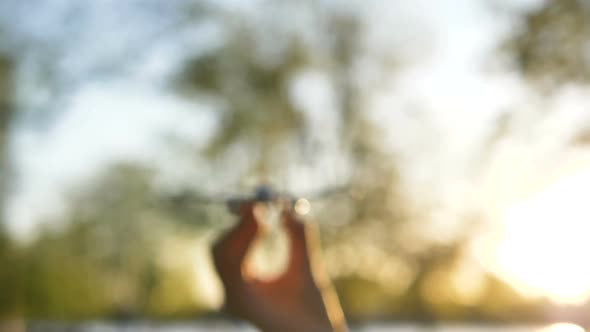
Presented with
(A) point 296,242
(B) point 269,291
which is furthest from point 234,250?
(A) point 296,242

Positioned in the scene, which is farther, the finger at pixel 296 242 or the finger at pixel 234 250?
the finger at pixel 296 242

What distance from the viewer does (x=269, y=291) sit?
2076 millimetres

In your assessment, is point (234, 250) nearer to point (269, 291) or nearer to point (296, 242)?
point (269, 291)

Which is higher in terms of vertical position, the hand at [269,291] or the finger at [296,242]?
the finger at [296,242]

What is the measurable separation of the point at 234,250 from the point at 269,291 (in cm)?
17

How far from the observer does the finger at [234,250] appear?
6.57 ft

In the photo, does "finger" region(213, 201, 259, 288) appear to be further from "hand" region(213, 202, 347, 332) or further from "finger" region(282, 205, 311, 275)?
"finger" region(282, 205, 311, 275)

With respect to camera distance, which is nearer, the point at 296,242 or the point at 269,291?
the point at 269,291

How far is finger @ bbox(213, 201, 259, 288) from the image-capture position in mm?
2002

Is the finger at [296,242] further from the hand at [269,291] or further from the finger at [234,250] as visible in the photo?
the finger at [234,250]

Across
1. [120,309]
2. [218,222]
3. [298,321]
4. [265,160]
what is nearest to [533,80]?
[265,160]

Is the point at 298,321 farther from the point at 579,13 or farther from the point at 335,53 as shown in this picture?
the point at 335,53

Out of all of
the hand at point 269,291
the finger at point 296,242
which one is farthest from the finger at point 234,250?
the finger at point 296,242

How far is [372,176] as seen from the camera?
1014 centimetres
